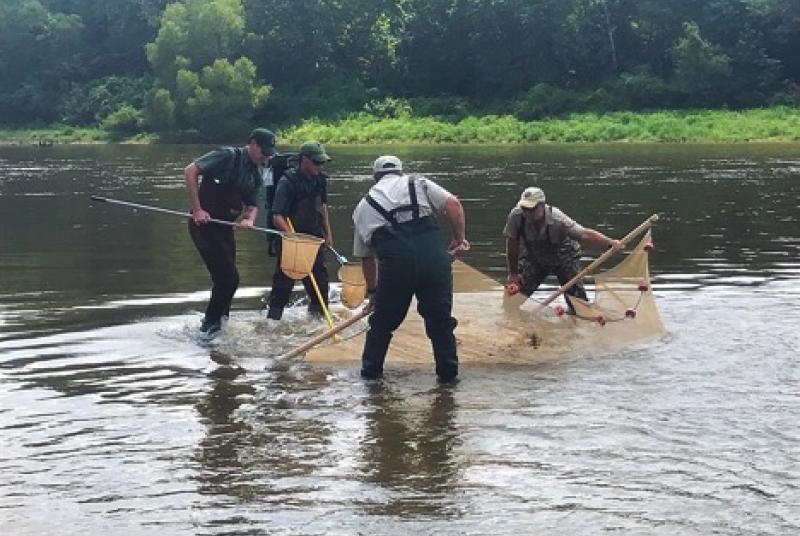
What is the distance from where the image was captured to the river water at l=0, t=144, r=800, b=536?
228 inches

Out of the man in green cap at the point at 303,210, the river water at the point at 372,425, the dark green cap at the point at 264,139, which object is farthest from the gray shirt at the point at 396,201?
the man in green cap at the point at 303,210

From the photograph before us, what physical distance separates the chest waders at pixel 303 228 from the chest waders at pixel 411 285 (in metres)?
2.47

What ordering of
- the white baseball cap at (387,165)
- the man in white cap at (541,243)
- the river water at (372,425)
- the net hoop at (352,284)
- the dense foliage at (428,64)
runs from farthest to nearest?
1. the dense foliage at (428,64)
2. the net hoop at (352,284)
3. the man in white cap at (541,243)
4. the white baseball cap at (387,165)
5. the river water at (372,425)

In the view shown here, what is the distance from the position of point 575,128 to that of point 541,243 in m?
51.1

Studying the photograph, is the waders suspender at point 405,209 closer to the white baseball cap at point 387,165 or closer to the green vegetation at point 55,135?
the white baseball cap at point 387,165

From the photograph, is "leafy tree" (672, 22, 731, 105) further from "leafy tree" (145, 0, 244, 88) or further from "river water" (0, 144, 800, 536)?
"river water" (0, 144, 800, 536)

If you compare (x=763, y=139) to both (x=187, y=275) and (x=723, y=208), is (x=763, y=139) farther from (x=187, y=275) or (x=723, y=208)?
(x=187, y=275)

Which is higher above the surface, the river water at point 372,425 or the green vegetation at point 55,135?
the green vegetation at point 55,135

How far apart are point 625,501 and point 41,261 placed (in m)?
12.5

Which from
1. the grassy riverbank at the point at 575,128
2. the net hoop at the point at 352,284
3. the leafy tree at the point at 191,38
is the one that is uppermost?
the leafy tree at the point at 191,38

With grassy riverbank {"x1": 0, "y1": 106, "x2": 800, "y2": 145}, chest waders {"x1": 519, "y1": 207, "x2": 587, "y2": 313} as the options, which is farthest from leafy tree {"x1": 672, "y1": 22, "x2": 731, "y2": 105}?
chest waders {"x1": 519, "y1": 207, "x2": 587, "y2": 313}

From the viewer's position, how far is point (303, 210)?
11.2 meters

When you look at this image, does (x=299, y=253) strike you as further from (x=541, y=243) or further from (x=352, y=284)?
(x=541, y=243)

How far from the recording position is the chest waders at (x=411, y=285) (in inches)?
327
